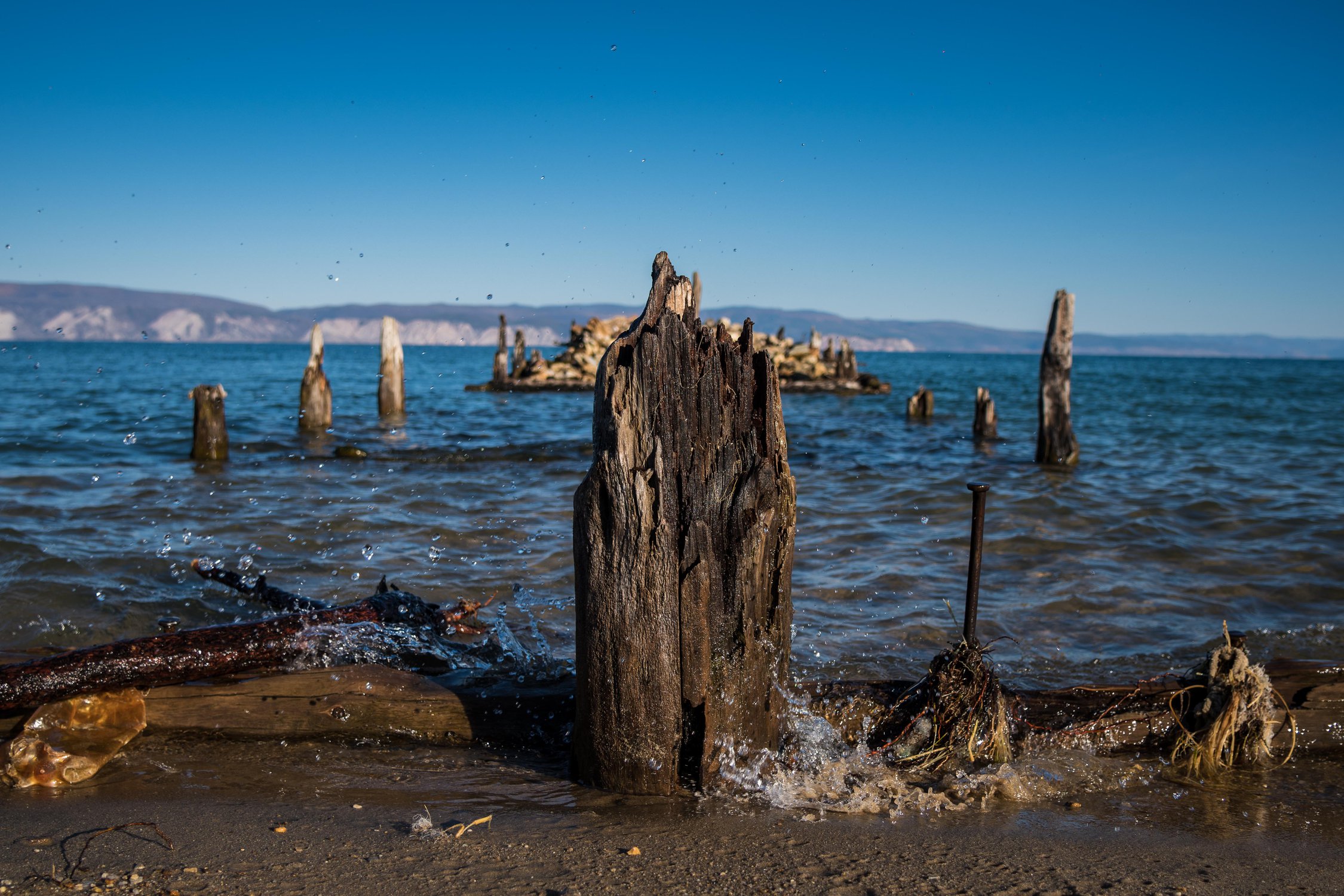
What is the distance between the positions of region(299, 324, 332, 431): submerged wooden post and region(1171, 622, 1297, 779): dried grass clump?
1934cm

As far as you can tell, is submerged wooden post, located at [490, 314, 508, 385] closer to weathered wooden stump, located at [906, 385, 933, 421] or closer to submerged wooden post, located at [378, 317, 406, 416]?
submerged wooden post, located at [378, 317, 406, 416]

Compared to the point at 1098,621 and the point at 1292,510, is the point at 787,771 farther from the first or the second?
the point at 1292,510

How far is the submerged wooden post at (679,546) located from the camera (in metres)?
3.28

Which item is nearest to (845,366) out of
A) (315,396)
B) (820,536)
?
(315,396)

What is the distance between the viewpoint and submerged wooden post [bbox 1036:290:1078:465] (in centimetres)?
→ 1652

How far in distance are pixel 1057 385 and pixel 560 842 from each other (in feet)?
53.3

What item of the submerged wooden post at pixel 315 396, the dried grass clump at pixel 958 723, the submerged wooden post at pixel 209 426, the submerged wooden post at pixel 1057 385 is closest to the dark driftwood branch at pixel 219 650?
the dried grass clump at pixel 958 723

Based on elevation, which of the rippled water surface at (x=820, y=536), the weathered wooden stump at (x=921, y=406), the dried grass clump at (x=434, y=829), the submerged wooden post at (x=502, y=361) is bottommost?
the rippled water surface at (x=820, y=536)

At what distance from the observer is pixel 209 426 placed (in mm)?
14922

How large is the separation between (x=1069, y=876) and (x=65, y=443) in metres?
17.6

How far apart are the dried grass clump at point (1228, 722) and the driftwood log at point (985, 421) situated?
18250 millimetres

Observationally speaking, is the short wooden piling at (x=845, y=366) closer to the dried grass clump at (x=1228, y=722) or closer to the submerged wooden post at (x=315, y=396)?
the submerged wooden post at (x=315, y=396)

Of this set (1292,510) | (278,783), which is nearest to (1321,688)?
(278,783)

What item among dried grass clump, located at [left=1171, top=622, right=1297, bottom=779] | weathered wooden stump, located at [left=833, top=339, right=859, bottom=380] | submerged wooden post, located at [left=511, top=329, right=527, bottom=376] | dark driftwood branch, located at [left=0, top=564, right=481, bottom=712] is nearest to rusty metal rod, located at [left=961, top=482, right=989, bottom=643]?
dried grass clump, located at [left=1171, top=622, right=1297, bottom=779]
